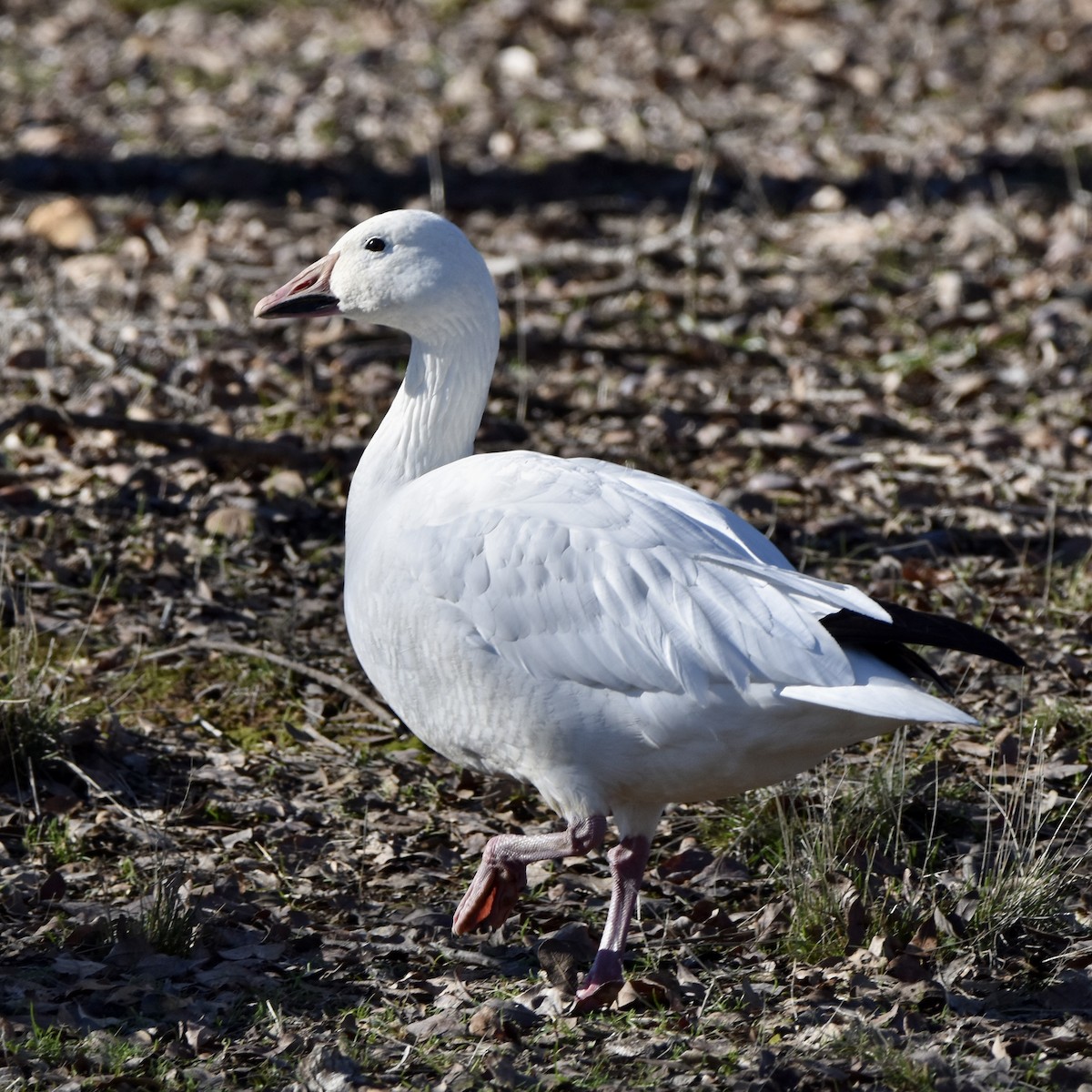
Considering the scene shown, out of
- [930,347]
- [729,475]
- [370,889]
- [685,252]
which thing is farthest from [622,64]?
[370,889]

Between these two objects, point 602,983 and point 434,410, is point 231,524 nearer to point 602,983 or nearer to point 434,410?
point 434,410

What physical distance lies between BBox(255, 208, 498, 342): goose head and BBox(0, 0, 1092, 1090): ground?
1.28 meters

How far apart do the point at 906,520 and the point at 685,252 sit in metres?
2.80

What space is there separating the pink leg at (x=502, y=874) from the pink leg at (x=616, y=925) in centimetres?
8

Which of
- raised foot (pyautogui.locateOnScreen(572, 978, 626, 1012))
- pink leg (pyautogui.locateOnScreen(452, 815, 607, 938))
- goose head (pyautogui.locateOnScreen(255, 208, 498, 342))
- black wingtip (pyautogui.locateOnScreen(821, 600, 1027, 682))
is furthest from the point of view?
goose head (pyautogui.locateOnScreen(255, 208, 498, 342))

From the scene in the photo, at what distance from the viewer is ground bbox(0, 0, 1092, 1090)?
3412 millimetres

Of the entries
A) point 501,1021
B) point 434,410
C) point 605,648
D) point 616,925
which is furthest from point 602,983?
point 434,410

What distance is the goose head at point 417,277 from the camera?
13.0 ft

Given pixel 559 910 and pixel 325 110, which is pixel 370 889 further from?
pixel 325 110

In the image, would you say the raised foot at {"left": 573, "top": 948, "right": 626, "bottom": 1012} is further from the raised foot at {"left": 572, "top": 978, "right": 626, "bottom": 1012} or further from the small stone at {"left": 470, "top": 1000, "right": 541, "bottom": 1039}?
the small stone at {"left": 470, "top": 1000, "right": 541, "bottom": 1039}

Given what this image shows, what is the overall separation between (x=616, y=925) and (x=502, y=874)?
31 centimetres

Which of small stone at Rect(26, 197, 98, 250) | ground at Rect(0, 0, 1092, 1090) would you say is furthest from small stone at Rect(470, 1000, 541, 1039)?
small stone at Rect(26, 197, 98, 250)

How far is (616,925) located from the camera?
3.53 metres

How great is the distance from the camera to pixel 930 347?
7223mm
